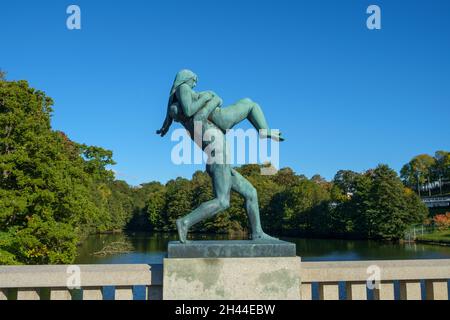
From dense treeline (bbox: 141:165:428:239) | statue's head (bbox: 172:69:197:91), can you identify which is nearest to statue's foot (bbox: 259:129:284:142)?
statue's head (bbox: 172:69:197:91)

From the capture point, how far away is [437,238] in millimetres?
43000

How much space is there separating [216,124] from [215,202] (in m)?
0.99

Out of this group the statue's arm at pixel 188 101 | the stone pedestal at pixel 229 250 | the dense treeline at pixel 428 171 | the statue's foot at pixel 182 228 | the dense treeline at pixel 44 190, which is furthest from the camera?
the dense treeline at pixel 428 171

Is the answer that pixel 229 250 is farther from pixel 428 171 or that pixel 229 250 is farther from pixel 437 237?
pixel 428 171

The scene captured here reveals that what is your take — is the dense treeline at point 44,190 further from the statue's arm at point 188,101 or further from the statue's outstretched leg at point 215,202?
the statue's arm at point 188,101

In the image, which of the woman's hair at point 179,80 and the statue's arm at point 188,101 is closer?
the statue's arm at point 188,101

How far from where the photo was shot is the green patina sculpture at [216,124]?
18.0 feet

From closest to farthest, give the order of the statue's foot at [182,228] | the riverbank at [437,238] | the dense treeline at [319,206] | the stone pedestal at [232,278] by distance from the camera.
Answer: the stone pedestal at [232,278]
the statue's foot at [182,228]
the riverbank at [437,238]
the dense treeline at [319,206]

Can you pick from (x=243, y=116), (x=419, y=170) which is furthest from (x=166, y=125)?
(x=419, y=170)

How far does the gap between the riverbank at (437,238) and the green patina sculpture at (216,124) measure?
132 feet

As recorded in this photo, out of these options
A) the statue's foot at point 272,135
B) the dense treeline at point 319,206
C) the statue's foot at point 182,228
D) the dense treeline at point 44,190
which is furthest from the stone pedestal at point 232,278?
the dense treeline at point 319,206

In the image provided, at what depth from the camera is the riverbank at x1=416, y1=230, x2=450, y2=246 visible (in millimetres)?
41247
